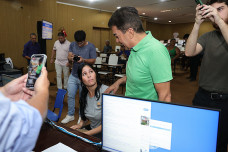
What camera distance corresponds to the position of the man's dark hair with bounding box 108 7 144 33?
1.28m

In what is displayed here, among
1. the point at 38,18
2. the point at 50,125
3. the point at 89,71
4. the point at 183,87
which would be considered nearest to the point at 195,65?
the point at 183,87

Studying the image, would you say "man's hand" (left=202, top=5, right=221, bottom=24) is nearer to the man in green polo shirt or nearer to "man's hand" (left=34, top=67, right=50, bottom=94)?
the man in green polo shirt

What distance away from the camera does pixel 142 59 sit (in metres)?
1.26

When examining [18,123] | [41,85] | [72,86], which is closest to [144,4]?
[72,86]

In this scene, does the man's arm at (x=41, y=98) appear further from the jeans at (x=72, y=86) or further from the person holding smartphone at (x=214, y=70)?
the jeans at (x=72, y=86)

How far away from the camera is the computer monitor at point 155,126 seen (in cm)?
67

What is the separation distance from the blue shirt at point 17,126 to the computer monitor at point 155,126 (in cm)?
43

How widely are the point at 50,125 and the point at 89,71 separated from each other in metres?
0.81

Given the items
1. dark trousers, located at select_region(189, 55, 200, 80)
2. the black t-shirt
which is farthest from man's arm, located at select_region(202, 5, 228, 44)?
dark trousers, located at select_region(189, 55, 200, 80)

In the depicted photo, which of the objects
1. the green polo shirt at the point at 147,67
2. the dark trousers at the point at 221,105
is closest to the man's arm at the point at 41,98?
the green polo shirt at the point at 147,67

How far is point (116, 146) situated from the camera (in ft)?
2.87

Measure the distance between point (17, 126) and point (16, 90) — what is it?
467 mm

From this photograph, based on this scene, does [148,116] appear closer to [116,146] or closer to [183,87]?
[116,146]

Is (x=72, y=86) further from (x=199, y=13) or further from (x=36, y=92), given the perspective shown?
(x=36, y=92)
